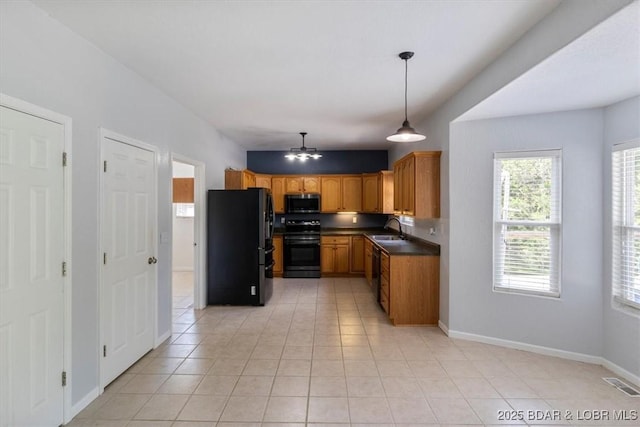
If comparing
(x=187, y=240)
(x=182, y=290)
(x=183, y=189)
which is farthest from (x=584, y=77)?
(x=187, y=240)

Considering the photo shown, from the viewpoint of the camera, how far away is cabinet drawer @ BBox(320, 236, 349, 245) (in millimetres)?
6656

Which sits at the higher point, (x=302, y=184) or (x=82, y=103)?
(x=82, y=103)

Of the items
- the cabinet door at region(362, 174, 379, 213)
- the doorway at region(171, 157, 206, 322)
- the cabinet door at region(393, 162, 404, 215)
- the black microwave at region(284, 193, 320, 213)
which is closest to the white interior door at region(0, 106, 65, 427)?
the doorway at region(171, 157, 206, 322)

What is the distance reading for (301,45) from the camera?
2447mm

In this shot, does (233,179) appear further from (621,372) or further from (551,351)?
(621,372)

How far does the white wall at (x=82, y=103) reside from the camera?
1.85 m

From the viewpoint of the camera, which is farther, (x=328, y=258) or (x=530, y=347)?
(x=328, y=258)

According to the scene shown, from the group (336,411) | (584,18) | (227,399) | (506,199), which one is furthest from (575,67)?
(227,399)

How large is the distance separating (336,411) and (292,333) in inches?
59.4

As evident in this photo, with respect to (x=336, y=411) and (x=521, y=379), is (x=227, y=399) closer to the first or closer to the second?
(x=336, y=411)

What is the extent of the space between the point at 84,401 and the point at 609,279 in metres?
4.46

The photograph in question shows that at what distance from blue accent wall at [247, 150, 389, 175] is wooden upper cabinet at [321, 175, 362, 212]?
307mm

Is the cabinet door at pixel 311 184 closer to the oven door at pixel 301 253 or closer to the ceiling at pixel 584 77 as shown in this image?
the oven door at pixel 301 253

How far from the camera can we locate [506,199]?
3365 mm
